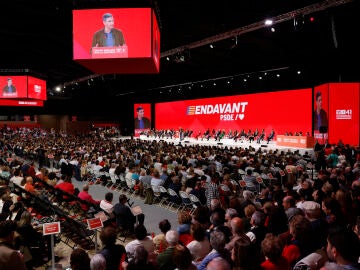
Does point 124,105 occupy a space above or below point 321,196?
above

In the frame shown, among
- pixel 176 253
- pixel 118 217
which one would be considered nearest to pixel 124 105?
pixel 118 217

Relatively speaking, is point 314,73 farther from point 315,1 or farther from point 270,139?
point 315,1

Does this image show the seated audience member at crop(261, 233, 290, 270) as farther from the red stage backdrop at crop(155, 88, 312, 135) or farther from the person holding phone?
the red stage backdrop at crop(155, 88, 312, 135)

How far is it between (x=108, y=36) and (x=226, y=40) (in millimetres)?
9395

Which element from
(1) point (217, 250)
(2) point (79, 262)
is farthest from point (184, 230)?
(2) point (79, 262)

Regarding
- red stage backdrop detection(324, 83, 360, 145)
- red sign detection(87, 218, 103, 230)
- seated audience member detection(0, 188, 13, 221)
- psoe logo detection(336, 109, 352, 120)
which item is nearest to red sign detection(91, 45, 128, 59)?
seated audience member detection(0, 188, 13, 221)

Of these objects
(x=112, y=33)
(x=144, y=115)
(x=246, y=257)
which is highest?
(x=112, y=33)

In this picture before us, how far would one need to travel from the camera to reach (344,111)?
1767 centimetres

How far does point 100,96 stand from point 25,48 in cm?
2411

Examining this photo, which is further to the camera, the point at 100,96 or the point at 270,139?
the point at 100,96

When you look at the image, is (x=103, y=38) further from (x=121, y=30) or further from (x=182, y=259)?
(x=182, y=259)

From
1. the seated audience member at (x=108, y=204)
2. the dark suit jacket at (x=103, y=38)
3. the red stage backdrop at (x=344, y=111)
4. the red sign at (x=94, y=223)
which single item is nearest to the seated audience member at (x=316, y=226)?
the red sign at (x=94, y=223)

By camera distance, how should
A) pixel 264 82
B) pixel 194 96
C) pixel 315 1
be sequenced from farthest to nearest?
pixel 194 96 < pixel 264 82 < pixel 315 1

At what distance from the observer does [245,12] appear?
11648 mm
